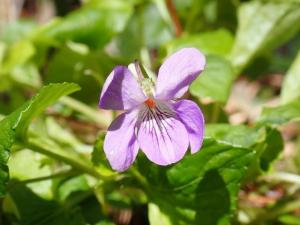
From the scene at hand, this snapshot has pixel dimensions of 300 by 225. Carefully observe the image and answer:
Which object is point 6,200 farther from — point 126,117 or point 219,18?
point 219,18

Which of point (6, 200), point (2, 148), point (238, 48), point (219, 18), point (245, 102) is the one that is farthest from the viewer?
point (245, 102)

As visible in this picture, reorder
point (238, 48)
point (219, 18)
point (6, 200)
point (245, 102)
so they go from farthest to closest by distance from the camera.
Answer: point (245, 102), point (219, 18), point (238, 48), point (6, 200)

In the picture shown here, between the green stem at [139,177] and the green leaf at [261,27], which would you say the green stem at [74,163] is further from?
the green leaf at [261,27]

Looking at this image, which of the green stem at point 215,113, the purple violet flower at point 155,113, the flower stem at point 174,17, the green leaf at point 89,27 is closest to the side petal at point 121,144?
the purple violet flower at point 155,113

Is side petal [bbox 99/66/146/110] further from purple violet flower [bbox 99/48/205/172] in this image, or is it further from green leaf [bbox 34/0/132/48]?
green leaf [bbox 34/0/132/48]

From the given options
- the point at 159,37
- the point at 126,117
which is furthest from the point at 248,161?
the point at 159,37
